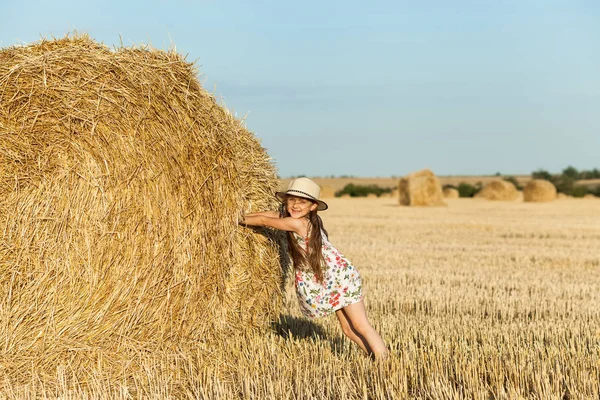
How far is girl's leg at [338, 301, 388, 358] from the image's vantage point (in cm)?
473

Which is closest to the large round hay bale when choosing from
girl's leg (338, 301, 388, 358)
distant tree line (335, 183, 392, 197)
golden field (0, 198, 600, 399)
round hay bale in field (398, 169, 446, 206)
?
round hay bale in field (398, 169, 446, 206)

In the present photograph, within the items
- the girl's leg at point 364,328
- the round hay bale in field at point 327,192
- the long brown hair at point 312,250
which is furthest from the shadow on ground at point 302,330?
the round hay bale in field at point 327,192

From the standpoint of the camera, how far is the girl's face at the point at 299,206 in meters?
4.77

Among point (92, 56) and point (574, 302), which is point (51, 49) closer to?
point (92, 56)

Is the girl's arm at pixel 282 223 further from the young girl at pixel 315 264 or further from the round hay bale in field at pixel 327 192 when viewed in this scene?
the round hay bale in field at pixel 327 192

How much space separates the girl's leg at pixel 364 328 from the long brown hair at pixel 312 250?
32 centimetres

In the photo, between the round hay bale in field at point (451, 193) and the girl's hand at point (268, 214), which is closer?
Result: the girl's hand at point (268, 214)

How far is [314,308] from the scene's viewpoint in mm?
4836

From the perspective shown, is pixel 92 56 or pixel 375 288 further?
pixel 375 288

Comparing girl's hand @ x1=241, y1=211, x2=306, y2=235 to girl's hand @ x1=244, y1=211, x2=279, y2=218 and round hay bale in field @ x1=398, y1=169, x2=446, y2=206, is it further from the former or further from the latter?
round hay bale in field @ x1=398, y1=169, x2=446, y2=206

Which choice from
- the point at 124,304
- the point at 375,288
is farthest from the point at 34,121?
the point at 375,288

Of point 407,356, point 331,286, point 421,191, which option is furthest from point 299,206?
→ point 421,191

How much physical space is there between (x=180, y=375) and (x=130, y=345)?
1.28 feet

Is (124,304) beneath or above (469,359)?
above
